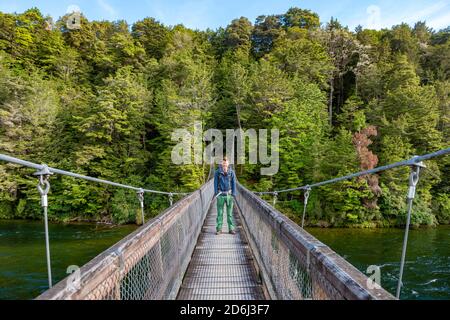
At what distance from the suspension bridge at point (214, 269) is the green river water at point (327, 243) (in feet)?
25.7

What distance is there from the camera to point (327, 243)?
1370cm

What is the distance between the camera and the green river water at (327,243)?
8938 millimetres

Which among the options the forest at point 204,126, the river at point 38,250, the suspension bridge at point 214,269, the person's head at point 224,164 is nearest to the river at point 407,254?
the forest at point 204,126

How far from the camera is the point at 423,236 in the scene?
15172 millimetres

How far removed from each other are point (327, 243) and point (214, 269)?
1214 centimetres

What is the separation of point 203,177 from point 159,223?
18.0 metres

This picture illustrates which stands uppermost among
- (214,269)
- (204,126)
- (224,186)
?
(204,126)

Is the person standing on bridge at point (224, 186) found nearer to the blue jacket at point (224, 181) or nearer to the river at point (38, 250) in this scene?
the blue jacket at point (224, 181)

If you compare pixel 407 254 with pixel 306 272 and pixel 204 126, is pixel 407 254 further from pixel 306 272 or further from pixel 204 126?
pixel 204 126

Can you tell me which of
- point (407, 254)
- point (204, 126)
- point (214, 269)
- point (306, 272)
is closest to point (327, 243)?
point (407, 254)

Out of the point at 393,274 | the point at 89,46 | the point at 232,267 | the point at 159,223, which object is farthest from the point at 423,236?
the point at 89,46

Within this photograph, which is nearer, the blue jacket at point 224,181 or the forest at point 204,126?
the blue jacket at point 224,181

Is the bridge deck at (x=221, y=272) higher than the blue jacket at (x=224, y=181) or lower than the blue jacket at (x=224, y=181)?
lower

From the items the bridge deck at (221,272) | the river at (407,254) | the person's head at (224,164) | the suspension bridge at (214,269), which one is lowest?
the river at (407,254)
